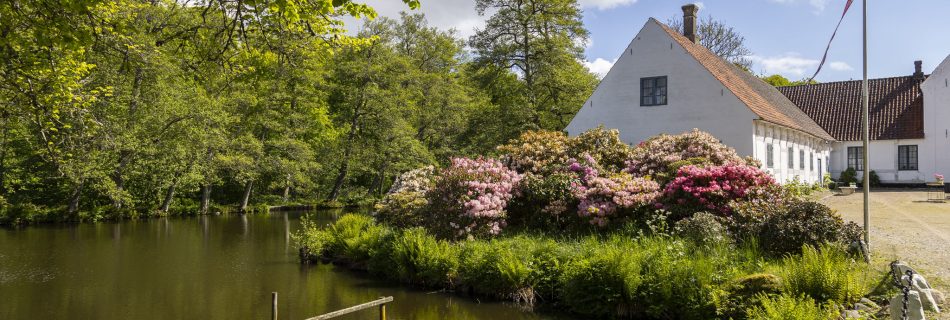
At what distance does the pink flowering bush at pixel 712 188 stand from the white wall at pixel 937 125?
22773 mm

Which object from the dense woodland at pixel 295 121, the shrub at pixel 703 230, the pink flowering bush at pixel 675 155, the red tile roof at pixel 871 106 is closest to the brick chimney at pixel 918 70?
the red tile roof at pixel 871 106

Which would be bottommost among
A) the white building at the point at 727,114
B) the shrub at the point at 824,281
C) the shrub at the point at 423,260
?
the shrub at the point at 423,260

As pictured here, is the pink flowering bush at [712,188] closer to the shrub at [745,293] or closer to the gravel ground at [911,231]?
the gravel ground at [911,231]

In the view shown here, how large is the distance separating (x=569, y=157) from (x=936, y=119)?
23.9 meters

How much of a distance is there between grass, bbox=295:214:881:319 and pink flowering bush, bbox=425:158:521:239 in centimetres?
45

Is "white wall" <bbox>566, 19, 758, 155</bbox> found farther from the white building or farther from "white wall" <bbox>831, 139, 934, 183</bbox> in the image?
"white wall" <bbox>831, 139, 934, 183</bbox>

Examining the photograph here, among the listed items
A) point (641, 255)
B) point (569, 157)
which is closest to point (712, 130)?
point (569, 157)

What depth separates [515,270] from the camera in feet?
35.3

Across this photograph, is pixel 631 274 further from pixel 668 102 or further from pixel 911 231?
pixel 668 102

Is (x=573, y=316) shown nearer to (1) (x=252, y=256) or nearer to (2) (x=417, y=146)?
(1) (x=252, y=256)

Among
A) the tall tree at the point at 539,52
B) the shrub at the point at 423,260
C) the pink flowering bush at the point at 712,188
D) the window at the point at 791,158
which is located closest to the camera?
the shrub at the point at 423,260

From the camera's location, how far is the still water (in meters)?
10.4

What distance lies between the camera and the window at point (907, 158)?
30.2 m

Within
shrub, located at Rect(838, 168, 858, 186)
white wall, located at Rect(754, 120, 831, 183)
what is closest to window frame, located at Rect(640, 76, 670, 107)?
white wall, located at Rect(754, 120, 831, 183)
